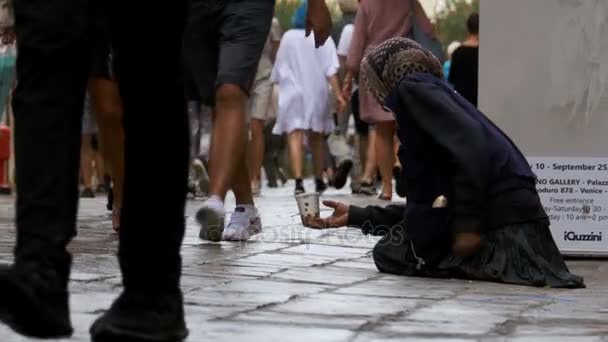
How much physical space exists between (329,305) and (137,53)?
4.96ft

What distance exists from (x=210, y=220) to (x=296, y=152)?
9219 millimetres

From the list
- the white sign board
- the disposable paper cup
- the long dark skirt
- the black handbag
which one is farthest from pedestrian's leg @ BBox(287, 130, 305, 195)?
the long dark skirt

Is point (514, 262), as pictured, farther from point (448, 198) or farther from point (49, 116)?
point (49, 116)

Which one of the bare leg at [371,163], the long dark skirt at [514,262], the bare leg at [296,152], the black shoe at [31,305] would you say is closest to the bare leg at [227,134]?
the long dark skirt at [514,262]

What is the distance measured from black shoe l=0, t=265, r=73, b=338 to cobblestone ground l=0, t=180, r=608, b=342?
49 centimetres

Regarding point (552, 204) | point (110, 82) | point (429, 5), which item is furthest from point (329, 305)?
point (429, 5)

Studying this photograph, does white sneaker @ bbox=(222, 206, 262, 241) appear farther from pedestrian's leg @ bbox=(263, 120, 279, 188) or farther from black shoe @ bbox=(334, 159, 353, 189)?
pedestrian's leg @ bbox=(263, 120, 279, 188)

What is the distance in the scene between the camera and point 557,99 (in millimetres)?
7473

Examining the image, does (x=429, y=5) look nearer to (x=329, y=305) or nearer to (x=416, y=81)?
(x=416, y=81)

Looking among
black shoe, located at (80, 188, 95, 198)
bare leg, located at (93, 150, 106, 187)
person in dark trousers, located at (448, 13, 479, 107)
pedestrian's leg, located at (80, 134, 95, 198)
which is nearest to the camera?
person in dark trousers, located at (448, 13, 479, 107)

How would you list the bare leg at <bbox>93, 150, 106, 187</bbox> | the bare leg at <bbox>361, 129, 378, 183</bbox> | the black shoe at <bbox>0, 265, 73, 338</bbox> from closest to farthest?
1. the black shoe at <bbox>0, 265, 73, 338</bbox>
2. the bare leg at <bbox>361, 129, 378, 183</bbox>
3. the bare leg at <bbox>93, 150, 106, 187</bbox>

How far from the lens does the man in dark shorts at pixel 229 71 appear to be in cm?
771

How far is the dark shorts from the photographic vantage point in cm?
782

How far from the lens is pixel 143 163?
3.79 meters
